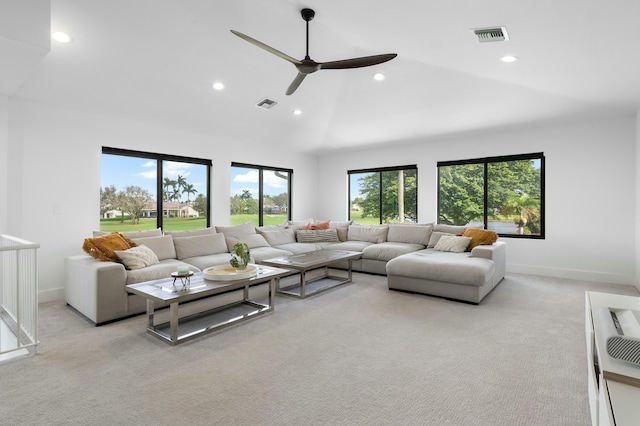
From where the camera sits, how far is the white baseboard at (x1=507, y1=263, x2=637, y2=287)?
195 inches

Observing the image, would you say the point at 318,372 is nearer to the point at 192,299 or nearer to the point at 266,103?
the point at 192,299

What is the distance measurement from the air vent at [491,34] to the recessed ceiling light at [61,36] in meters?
4.00

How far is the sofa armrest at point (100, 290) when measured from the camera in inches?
130

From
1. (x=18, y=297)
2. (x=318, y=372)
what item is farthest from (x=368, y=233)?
(x=18, y=297)

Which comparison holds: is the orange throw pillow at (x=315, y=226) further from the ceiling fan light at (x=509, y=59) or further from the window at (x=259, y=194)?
the ceiling fan light at (x=509, y=59)

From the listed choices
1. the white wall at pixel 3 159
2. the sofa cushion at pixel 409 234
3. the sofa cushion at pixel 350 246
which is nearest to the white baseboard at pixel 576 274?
the sofa cushion at pixel 409 234

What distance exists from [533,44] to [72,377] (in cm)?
488

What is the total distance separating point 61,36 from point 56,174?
5.98ft

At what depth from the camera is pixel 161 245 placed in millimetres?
4484

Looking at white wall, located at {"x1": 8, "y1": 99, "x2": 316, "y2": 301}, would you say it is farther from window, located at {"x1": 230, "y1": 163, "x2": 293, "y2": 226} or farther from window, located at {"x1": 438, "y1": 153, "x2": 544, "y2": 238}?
window, located at {"x1": 438, "y1": 153, "x2": 544, "y2": 238}

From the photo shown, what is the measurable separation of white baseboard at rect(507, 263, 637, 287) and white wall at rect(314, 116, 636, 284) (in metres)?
0.01

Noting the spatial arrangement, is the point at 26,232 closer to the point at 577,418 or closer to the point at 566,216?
the point at 577,418

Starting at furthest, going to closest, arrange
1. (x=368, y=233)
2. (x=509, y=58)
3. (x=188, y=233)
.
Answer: (x=368, y=233)
(x=188, y=233)
(x=509, y=58)

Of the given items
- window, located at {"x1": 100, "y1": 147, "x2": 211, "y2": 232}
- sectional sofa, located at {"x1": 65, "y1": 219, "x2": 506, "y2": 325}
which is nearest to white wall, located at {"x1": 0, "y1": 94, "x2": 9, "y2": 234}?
sectional sofa, located at {"x1": 65, "y1": 219, "x2": 506, "y2": 325}
